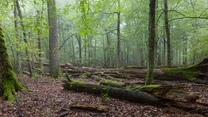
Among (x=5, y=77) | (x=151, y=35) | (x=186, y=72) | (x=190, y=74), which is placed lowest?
(x=190, y=74)

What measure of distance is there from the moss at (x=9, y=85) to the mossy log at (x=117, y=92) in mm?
2327

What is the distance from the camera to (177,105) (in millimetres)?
4730

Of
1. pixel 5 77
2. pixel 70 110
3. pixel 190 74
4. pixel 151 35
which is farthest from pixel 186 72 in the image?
pixel 5 77

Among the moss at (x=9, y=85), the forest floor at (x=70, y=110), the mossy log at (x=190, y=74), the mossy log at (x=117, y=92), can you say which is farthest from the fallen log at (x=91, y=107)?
the mossy log at (x=190, y=74)

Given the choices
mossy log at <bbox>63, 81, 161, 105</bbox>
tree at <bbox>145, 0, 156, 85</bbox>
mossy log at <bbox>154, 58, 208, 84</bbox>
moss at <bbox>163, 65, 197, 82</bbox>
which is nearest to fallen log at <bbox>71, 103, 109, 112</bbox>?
mossy log at <bbox>63, 81, 161, 105</bbox>

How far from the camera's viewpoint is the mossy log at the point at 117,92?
205 inches

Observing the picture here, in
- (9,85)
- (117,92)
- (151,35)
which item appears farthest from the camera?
(151,35)

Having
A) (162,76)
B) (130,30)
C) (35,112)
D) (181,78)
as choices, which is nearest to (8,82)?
(35,112)

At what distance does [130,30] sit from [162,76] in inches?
440

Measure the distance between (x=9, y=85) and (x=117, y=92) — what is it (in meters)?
4.42

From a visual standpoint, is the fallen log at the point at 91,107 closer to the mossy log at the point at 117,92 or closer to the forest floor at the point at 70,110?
the forest floor at the point at 70,110

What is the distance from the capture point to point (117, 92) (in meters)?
5.95

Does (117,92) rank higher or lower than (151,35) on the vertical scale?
lower

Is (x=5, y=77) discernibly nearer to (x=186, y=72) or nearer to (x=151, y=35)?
(x=151, y=35)
